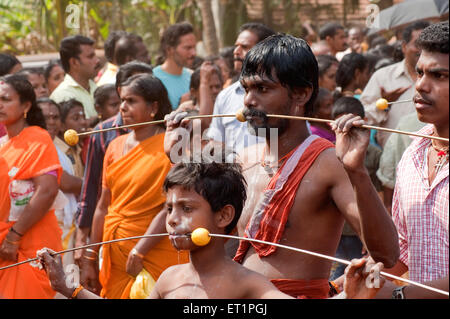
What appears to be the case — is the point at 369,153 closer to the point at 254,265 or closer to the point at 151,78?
the point at 151,78

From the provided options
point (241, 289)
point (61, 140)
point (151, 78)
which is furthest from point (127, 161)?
point (241, 289)

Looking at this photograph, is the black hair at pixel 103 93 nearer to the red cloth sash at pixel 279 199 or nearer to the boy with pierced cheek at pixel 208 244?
the boy with pierced cheek at pixel 208 244

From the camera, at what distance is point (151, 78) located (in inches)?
215

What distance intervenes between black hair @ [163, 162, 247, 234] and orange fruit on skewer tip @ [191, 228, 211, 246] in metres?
0.27

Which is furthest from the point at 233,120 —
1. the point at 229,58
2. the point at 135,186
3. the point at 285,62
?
the point at 229,58

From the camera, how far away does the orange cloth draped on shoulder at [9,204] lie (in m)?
5.37

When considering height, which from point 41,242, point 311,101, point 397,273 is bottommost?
point 41,242

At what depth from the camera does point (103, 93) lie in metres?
7.11

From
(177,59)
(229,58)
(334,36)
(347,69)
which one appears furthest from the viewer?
(334,36)

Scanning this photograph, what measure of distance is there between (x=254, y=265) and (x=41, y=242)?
2.60 m

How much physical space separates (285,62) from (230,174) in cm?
54

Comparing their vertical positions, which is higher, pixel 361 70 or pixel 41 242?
pixel 361 70

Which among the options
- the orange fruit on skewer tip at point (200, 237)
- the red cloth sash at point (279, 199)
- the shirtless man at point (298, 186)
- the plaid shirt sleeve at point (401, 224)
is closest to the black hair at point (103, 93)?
the shirtless man at point (298, 186)

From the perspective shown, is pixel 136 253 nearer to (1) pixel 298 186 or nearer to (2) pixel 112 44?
(1) pixel 298 186
